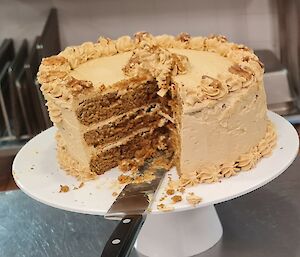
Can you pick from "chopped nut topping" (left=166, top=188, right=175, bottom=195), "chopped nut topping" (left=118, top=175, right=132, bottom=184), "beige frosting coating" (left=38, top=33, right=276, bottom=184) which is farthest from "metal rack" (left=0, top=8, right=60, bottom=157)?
"chopped nut topping" (left=166, top=188, right=175, bottom=195)

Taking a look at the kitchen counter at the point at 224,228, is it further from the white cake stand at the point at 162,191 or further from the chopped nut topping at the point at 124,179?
the chopped nut topping at the point at 124,179

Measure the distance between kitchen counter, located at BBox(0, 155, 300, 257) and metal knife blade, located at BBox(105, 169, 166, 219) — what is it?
17 cm

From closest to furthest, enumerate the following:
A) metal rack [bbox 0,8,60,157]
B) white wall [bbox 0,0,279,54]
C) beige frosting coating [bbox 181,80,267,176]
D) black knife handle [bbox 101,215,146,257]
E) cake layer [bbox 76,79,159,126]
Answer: black knife handle [bbox 101,215,146,257] → beige frosting coating [bbox 181,80,267,176] → cake layer [bbox 76,79,159,126] → metal rack [bbox 0,8,60,157] → white wall [bbox 0,0,279,54]

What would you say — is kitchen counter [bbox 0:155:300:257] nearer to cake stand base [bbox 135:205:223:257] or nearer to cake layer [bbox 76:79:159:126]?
cake stand base [bbox 135:205:223:257]

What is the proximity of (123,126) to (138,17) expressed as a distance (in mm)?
1058

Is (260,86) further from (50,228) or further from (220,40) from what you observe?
(50,228)

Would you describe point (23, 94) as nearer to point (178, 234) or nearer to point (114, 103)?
point (114, 103)

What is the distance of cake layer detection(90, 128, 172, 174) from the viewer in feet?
4.69

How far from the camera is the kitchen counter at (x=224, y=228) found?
4.40 feet

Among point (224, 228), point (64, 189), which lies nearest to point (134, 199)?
point (64, 189)

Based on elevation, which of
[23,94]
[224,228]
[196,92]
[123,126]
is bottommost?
[224,228]

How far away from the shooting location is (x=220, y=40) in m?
1.57

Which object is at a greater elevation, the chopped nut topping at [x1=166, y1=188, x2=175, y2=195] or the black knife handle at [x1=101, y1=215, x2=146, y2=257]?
the chopped nut topping at [x1=166, y1=188, x2=175, y2=195]

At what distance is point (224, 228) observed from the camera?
1.41 m
